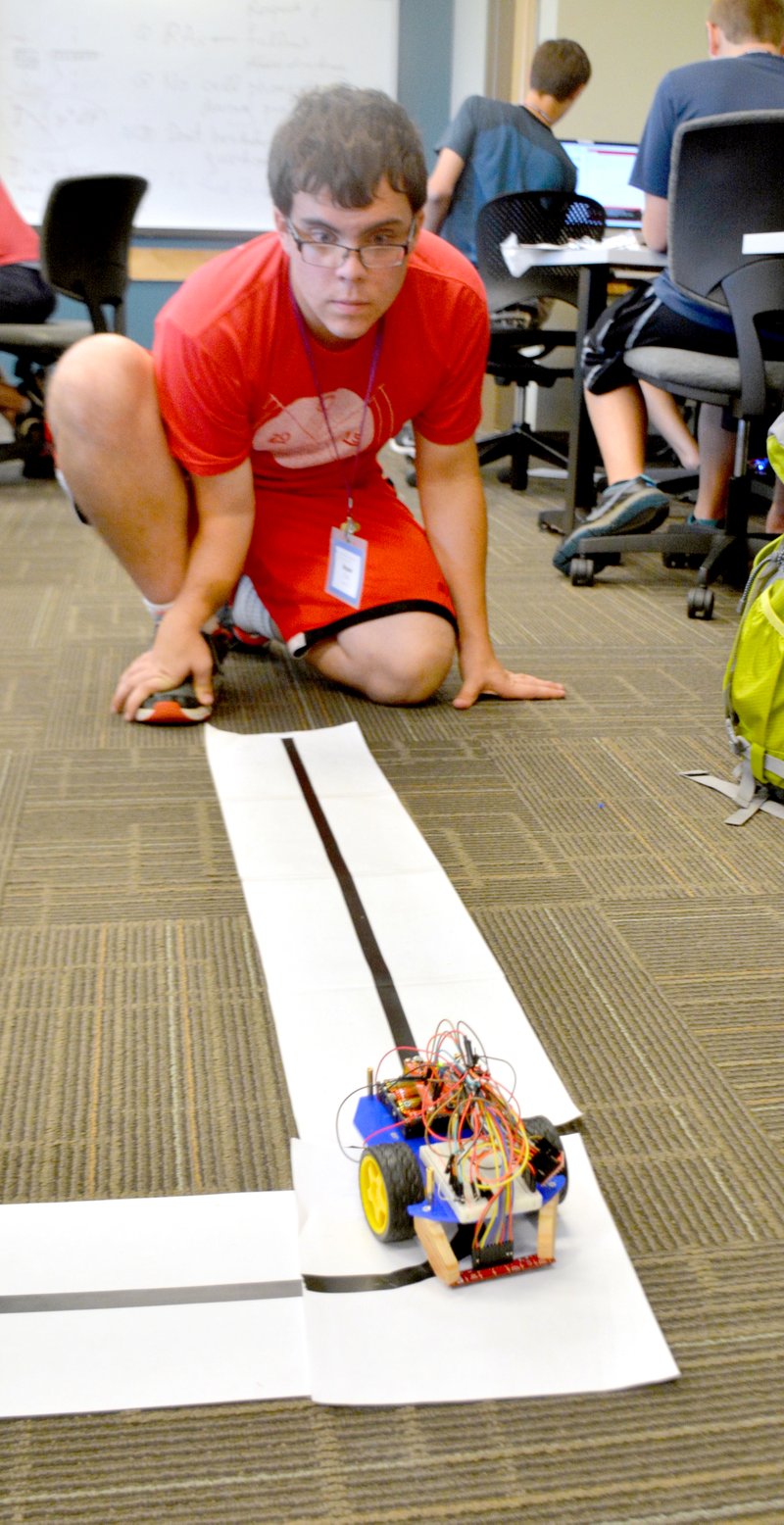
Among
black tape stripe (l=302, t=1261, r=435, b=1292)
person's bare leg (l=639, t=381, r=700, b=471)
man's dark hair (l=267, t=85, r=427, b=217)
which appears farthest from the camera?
person's bare leg (l=639, t=381, r=700, b=471)

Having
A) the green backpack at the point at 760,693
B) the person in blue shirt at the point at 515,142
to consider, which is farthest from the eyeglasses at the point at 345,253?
the person in blue shirt at the point at 515,142

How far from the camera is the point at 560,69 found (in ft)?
12.3

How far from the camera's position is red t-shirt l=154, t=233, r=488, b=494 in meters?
1.63

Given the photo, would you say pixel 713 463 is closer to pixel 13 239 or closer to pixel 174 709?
pixel 174 709

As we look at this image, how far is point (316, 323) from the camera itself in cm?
165

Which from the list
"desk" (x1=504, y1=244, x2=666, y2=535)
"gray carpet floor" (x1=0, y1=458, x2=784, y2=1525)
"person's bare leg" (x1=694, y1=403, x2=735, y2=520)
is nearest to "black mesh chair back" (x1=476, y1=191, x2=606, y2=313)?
"desk" (x1=504, y1=244, x2=666, y2=535)

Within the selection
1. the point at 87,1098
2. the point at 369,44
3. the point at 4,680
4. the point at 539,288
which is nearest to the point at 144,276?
the point at 369,44

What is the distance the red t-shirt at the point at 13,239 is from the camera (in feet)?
11.7

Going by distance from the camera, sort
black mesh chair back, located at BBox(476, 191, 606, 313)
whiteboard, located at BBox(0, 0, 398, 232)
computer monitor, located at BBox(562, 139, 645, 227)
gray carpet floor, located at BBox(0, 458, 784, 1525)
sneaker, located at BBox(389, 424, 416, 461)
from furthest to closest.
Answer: whiteboard, located at BBox(0, 0, 398, 232)
computer monitor, located at BBox(562, 139, 645, 227)
sneaker, located at BBox(389, 424, 416, 461)
black mesh chair back, located at BBox(476, 191, 606, 313)
gray carpet floor, located at BBox(0, 458, 784, 1525)

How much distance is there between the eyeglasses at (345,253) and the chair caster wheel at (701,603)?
43.9 inches

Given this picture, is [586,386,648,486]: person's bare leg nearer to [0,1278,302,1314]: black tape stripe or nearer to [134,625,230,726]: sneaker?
[134,625,230,726]: sneaker

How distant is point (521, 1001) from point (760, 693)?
1.98 feet

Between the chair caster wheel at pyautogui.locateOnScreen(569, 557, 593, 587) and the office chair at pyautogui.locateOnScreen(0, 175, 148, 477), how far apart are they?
1632mm

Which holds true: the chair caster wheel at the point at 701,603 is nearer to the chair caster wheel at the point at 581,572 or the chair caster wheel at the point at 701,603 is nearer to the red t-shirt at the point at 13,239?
the chair caster wheel at the point at 581,572
